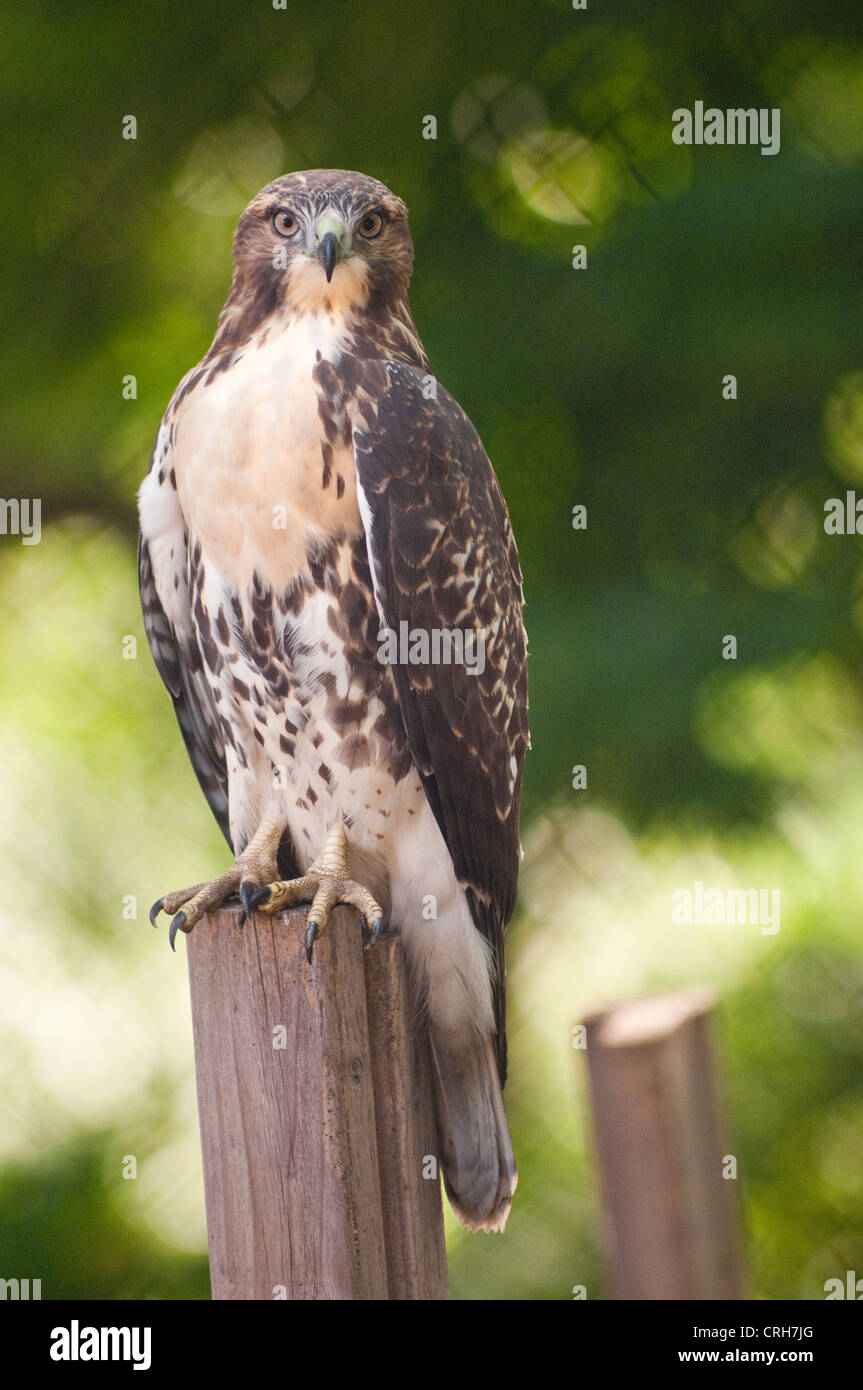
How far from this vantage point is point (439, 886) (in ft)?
6.17

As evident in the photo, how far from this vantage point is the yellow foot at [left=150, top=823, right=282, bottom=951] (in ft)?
5.46

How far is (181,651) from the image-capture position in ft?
6.64

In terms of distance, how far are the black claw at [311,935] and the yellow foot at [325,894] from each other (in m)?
0.04

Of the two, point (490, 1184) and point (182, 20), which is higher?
point (182, 20)

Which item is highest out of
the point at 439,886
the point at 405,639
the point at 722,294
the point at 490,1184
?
the point at 722,294

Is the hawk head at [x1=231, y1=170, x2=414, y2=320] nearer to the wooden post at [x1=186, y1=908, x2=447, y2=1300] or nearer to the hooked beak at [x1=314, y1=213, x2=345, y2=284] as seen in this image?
the hooked beak at [x1=314, y1=213, x2=345, y2=284]

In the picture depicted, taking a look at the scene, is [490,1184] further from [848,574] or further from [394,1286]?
[848,574]

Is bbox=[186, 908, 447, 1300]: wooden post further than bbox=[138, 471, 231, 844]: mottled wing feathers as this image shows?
No

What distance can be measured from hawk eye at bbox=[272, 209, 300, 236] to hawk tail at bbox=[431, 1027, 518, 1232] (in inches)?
47.6

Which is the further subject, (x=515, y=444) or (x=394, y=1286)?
(x=515, y=444)

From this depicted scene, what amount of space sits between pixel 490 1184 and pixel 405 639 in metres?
0.75

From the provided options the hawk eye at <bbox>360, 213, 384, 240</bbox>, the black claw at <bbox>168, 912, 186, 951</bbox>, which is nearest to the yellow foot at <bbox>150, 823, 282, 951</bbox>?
the black claw at <bbox>168, 912, 186, 951</bbox>

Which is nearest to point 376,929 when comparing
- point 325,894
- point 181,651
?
point 325,894
